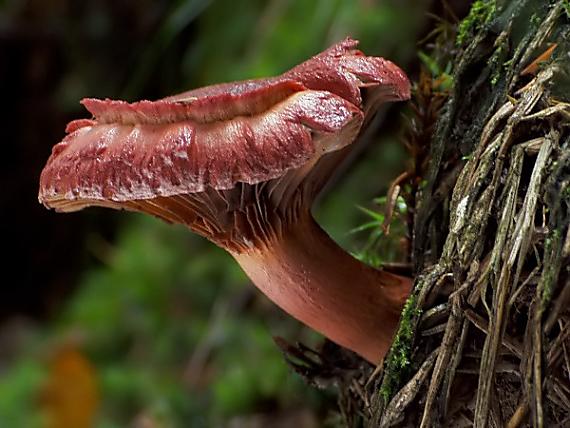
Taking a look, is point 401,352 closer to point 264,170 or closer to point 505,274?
point 505,274

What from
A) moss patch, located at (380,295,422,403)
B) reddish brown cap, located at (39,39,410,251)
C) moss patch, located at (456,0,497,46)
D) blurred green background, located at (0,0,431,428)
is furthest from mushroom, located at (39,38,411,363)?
blurred green background, located at (0,0,431,428)

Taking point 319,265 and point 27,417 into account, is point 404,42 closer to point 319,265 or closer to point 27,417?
point 319,265

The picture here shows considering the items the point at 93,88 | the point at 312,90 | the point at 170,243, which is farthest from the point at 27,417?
the point at 312,90

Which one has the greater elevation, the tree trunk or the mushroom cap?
the mushroom cap

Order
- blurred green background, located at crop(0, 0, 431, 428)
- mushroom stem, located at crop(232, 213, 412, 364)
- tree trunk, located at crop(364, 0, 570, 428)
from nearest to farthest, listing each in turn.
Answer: tree trunk, located at crop(364, 0, 570, 428)
mushroom stem, located at crop(232, 213, 412, 364)
blurred green background, located at crop(0, 0, 431, 428)

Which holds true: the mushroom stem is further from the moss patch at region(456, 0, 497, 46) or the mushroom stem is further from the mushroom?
the moss patch at region(456, 0, 497, 46)

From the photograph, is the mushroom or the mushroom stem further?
the mushroom stem

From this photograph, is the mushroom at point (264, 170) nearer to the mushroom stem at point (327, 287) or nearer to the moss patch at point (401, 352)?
the mushroom stem at point (327, 287)

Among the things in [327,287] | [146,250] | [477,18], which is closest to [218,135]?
[327,287]

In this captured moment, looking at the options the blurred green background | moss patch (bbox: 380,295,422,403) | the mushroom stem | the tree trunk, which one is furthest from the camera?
the blurred green background
